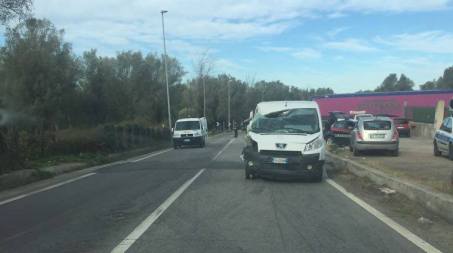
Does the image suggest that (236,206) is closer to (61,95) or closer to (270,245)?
(270,245)

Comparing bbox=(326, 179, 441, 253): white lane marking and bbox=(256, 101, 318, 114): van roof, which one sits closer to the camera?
bbox=(326, 179, 441, 253): white lane marking

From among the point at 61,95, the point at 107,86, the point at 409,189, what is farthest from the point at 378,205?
the point at 107,86

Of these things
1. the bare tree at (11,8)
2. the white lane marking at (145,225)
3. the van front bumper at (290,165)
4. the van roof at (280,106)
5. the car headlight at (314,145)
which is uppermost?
the bare tree at (11,8)

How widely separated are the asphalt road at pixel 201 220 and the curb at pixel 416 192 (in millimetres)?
1301

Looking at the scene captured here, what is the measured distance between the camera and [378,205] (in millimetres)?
10734

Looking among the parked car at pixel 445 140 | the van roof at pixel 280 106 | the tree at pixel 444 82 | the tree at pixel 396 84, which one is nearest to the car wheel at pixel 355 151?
the parked car at pixel 445 140

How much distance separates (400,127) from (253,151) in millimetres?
27583

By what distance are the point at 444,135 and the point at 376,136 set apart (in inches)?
112

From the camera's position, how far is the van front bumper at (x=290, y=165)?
45.0ft

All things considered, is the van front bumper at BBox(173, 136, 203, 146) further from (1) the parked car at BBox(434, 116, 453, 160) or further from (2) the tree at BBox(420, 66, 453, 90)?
(2) the tree at BBox(420, 66, 453, 90)

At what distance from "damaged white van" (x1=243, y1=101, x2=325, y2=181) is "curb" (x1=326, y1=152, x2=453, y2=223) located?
1531 millimetres

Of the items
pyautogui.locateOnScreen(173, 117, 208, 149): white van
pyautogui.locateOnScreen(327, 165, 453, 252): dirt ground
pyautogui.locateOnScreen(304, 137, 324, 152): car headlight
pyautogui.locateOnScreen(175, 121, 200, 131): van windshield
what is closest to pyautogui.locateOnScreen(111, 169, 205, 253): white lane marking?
pyautogui.locateOnScreen(304, 137, 324, 152): car headlight

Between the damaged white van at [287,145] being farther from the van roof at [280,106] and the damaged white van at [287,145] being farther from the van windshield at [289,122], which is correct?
the van roof at [280,106]

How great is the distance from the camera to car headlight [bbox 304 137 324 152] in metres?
13.8
